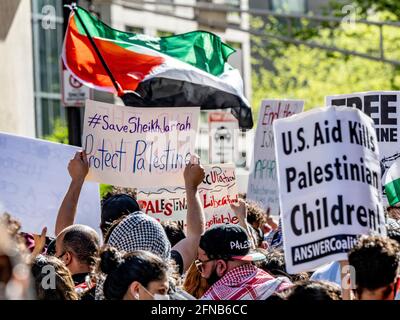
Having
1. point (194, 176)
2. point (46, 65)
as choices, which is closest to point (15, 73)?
point (194, 176)

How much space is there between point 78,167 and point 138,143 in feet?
2.86

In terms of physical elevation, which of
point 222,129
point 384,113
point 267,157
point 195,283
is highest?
point 222,129

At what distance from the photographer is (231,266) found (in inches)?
253

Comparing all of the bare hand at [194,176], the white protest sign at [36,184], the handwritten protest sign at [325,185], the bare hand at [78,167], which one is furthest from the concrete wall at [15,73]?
the handwritten protest sign at [325,185]

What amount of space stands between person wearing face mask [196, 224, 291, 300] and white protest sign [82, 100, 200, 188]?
7.19 ft

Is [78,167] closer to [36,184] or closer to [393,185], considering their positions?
[36,184]

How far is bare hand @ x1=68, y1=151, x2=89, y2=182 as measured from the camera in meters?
7.86

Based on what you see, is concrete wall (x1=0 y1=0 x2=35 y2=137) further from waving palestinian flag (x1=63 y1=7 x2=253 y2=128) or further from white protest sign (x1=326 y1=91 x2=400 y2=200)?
white protest sign (x1=326 y1=91 x2=400 y2=200)

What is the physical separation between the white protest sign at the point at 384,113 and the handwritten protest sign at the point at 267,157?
237cm

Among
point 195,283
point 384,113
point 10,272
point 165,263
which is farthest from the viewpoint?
point 384,113

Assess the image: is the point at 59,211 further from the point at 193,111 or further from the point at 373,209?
the point at 373,209

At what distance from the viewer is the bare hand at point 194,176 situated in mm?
7824

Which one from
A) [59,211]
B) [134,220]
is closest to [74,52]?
[59,211]

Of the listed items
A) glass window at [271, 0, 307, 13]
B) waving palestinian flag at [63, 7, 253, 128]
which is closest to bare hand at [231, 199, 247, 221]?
waving palestinian flag at [63, 7, 253, 128]
